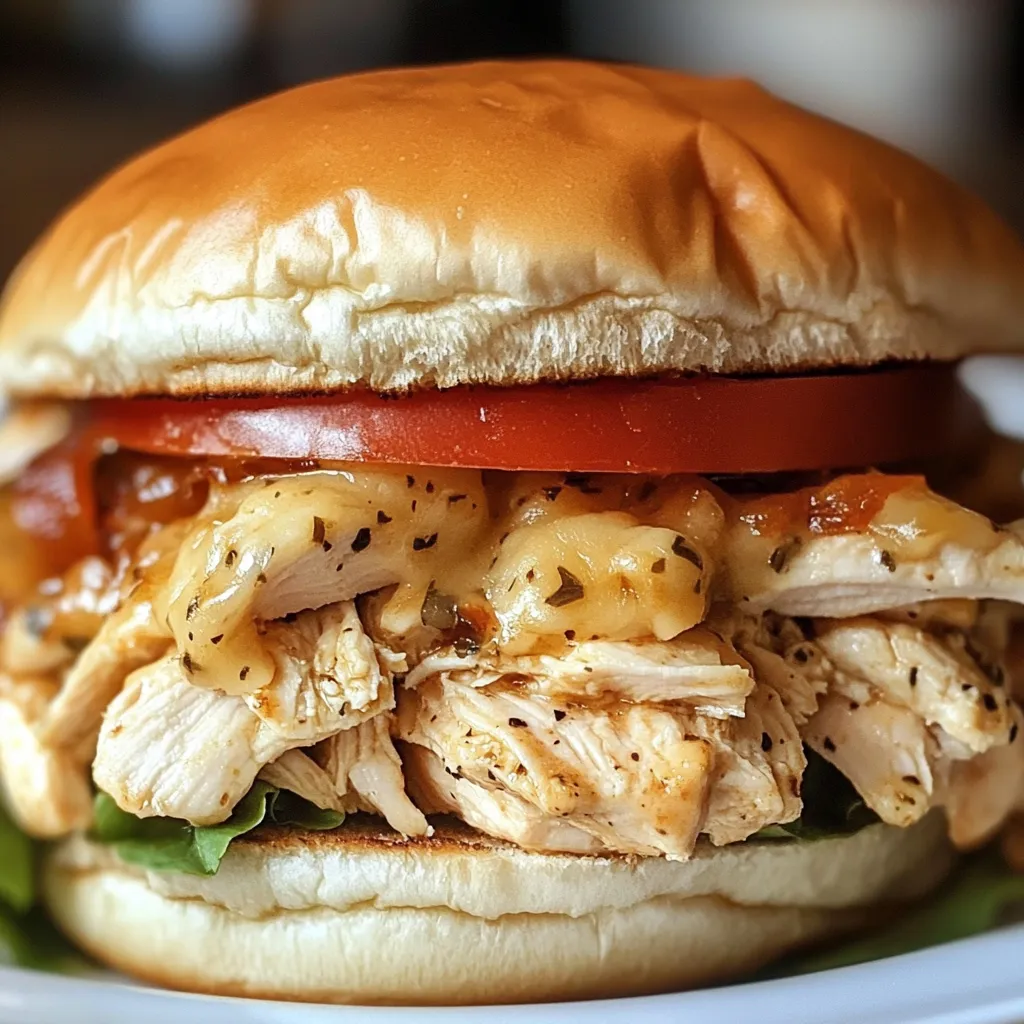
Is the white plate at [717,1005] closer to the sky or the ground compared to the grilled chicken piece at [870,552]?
closer to the ground

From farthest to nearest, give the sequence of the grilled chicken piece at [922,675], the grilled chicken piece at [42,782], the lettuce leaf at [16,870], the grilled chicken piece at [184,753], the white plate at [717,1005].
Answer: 1. the lettuce leaf at [16,870]
2. the grilled chicken piece at [42,782]
3. the grilled chicken piece at [922,675]
4. the grilled chicken piece at [184,753]
5. the white plate at [717,1005]

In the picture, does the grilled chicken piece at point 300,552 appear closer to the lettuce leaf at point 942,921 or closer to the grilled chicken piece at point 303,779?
the grilled chicken piece at point 303,779

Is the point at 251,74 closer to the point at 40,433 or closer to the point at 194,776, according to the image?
the point at 40,433

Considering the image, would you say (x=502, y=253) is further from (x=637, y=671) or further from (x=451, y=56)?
(x=451, y=56)

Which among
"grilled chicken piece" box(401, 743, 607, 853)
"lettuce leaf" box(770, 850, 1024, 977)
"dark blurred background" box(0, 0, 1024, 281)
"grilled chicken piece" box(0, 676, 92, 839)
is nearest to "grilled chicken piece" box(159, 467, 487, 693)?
"grilled chicken piece" box(401, 743, 607, 853)

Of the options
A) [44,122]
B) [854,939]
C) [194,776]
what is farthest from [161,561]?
[44,122]

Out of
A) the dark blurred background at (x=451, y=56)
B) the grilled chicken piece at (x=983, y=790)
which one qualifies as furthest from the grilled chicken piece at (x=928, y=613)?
the dark blurred background at (x=451, y=56)

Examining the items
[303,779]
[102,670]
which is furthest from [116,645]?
[303,779]

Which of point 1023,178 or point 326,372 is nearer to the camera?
point 326,372

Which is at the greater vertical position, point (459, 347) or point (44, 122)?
point (459, 347)
